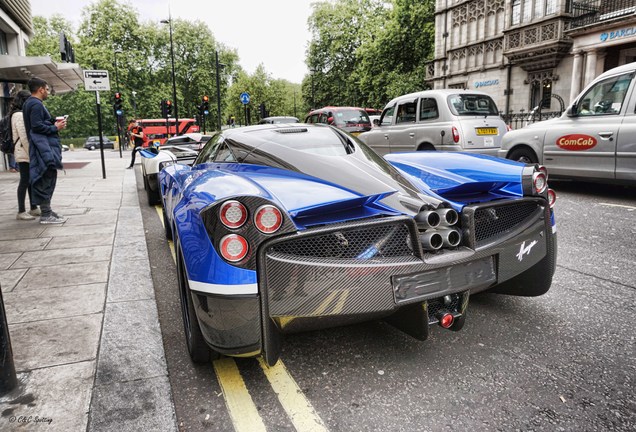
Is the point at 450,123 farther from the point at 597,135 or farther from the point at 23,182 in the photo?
the point at 23,182

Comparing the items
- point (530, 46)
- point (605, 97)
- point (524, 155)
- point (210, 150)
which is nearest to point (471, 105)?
point (524, 155)

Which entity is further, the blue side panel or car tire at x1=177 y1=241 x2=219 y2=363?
the blue side panel

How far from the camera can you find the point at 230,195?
2.23 meters

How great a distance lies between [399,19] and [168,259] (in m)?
38.8

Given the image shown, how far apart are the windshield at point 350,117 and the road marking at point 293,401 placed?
1351 cm

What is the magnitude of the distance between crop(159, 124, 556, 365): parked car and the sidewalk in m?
0.41

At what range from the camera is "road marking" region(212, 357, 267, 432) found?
2113 mm

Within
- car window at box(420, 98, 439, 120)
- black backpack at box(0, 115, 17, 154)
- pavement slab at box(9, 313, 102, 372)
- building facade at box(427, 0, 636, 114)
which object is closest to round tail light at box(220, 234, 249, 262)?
pavement slab at box(9, 313, 102, 372)

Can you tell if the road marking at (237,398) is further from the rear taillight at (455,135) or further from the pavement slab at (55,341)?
the rear taillight at (455,135)

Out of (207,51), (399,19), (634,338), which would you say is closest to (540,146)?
(634,338)

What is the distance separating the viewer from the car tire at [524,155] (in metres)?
8.52

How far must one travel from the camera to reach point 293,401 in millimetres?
2283

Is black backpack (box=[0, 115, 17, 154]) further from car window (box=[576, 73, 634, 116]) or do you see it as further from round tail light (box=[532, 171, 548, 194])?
car window (box=[576, 73, 634, 116])

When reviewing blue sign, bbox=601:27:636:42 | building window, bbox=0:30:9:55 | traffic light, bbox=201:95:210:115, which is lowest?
traffic light, bbox=201:95:210:115
